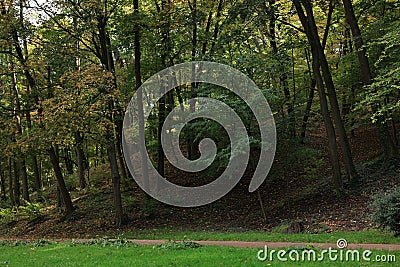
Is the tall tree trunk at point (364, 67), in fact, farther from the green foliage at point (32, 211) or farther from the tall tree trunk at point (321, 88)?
the green foliage at point (32, 211)

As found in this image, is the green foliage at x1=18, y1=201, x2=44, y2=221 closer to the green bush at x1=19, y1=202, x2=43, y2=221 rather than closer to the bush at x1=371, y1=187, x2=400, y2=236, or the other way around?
the green bush at x1=19, y1=202, x2=43, y2=221

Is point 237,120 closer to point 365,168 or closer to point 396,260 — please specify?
point 365,168

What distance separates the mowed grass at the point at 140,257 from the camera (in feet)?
24.8

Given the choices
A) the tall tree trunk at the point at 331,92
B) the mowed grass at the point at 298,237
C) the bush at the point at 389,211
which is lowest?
the mowed grass at the point at 298,237

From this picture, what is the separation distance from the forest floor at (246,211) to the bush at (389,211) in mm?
2608

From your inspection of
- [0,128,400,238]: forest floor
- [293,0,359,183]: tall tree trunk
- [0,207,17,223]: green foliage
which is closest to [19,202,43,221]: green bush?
[0,128,400,238]: forest floor

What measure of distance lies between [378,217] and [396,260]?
1840 mm

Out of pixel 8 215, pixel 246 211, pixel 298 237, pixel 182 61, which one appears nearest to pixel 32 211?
pixel 8 215

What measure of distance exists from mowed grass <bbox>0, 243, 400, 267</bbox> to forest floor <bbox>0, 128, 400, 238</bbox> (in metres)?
4.15

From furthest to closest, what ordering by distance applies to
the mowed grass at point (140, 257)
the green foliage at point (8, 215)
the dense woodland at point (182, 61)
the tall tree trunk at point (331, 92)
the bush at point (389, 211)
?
the green foliage at point (8, 215), the tall tree trunk at point (331, 92), the dense woodland at point (182, 61), the bush at point (389, 211), the mowed grass at point (140, 257)

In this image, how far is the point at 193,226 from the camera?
15.5 meters

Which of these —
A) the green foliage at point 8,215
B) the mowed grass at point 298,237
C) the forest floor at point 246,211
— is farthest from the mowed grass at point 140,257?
the green foliage at point 8,215

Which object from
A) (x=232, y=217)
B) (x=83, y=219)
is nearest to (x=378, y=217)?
(x=232, y=217)

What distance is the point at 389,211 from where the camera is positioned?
8328 mm
